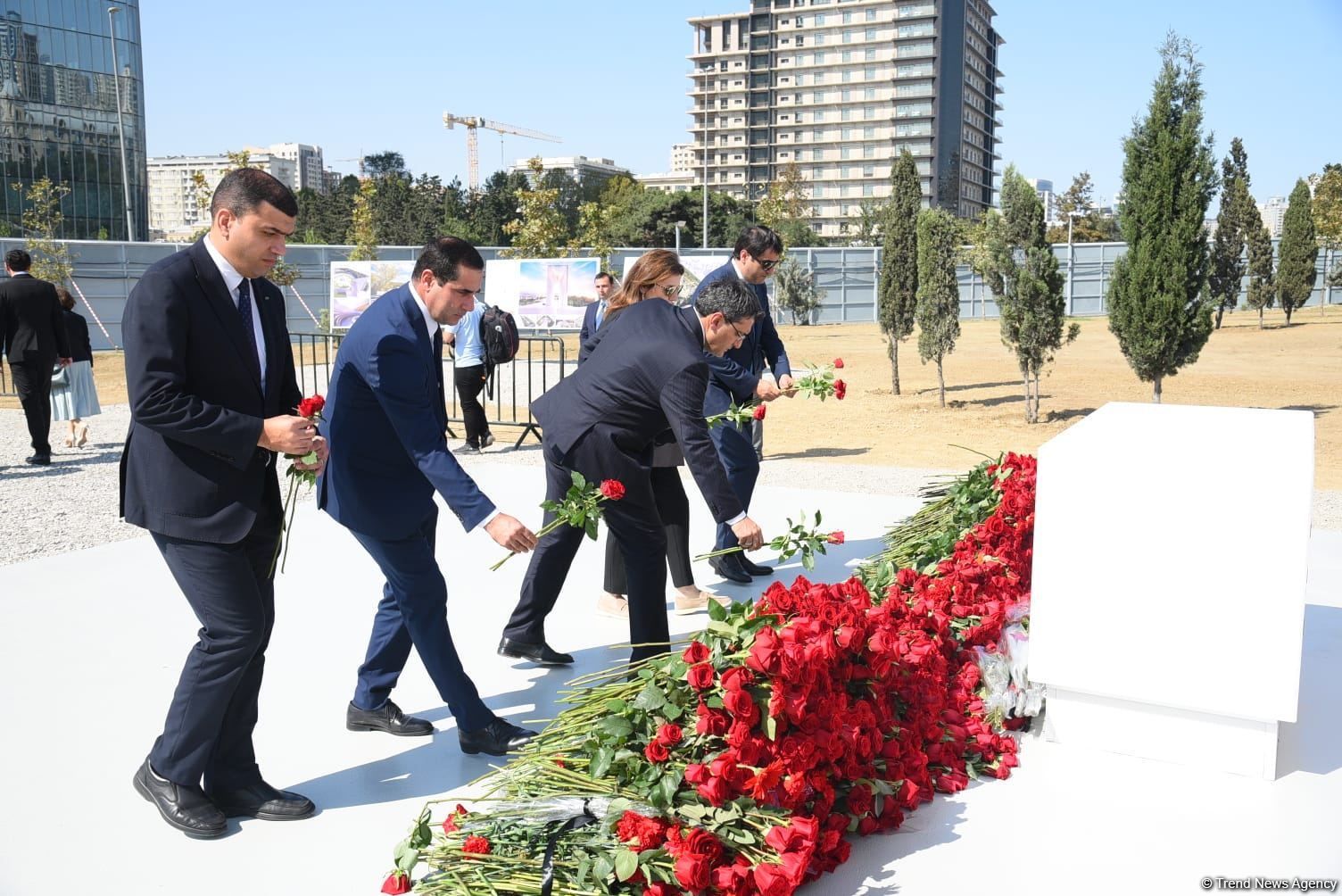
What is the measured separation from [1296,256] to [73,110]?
173ft

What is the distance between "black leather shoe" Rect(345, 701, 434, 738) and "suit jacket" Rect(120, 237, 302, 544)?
3.62 feet

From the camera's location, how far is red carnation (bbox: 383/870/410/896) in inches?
104

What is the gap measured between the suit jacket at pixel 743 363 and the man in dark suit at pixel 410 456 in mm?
1930

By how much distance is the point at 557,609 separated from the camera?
220 inches

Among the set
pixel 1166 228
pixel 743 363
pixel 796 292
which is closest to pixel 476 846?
pixel 743 363

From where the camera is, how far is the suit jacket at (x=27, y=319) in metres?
10.3

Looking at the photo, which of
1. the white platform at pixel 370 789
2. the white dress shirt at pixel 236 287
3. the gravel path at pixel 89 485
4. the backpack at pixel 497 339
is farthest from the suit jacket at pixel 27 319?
the white dress shirt at pixel 236 287

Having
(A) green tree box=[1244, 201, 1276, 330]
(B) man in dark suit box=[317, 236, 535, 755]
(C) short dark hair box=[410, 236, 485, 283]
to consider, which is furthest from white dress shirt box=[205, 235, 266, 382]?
(A) green tree box=[1244, 201, 1276, 330]

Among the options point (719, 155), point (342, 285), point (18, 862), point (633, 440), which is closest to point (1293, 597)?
point (633, 440)

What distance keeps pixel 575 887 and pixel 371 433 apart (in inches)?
70.8

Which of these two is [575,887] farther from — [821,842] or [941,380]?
[941,380]

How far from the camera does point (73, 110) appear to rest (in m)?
51.1

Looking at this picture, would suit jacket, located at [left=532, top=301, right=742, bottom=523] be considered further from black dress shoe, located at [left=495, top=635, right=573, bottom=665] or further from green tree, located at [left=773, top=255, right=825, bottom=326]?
green tree, located at [left=773, top=255, right=825, bottom=326]

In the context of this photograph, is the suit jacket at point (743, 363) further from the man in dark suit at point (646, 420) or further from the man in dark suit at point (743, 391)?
the man in dark suit at point (646, 420)
